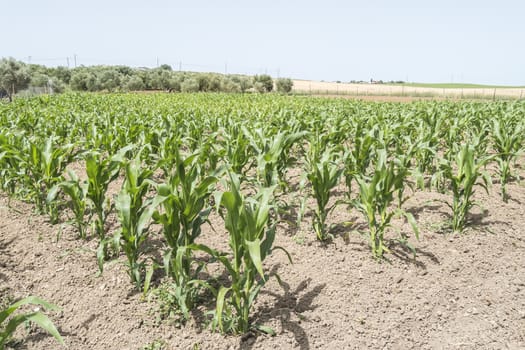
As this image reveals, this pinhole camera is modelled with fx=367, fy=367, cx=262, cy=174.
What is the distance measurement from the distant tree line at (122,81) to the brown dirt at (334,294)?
40.5m

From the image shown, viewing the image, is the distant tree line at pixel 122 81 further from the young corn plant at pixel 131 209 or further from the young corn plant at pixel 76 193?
the young corn plant at pixel 131 209

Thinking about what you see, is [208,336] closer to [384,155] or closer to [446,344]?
[446,344]

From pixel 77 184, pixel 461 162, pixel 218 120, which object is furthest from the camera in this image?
pixel 218 120

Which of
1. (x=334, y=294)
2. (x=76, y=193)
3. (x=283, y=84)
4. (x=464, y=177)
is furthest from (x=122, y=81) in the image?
(x=334, y=294)

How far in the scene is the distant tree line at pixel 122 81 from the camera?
3797 cm

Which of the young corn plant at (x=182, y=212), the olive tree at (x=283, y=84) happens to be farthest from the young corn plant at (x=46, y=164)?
the olive tree at (x=283, y=84)

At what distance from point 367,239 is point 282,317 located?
1452 mm

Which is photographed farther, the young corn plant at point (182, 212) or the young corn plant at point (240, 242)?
the young corn plant at point (182, 212)

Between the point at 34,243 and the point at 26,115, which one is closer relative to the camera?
the point at 34,243

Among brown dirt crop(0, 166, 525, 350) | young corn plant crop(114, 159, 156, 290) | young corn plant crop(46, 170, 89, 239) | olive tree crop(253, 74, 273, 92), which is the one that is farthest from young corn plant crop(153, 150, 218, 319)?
olive tree crop(253, 74, 273, 92)

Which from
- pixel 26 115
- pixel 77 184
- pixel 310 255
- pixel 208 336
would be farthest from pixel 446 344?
pixel 26 115

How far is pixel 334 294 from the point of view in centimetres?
286

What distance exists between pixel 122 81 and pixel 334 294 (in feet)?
166

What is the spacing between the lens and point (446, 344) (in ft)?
7.79
